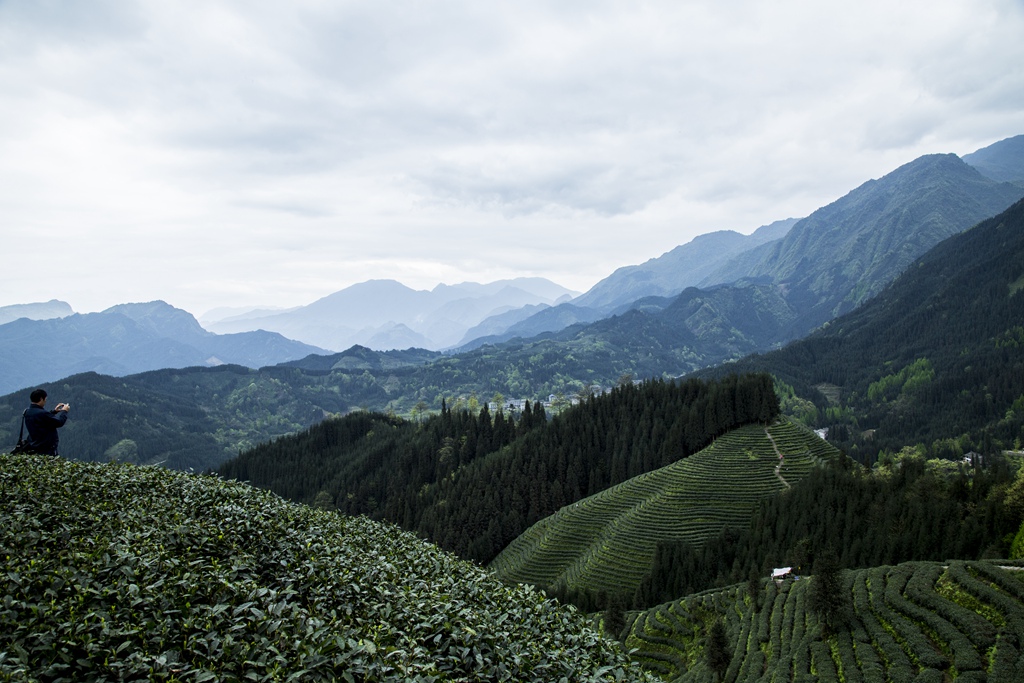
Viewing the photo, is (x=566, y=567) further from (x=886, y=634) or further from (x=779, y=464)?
(x=886, y=634)

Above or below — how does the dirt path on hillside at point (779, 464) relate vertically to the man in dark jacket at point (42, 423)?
below

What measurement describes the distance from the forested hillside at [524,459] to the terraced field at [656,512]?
8.85 m

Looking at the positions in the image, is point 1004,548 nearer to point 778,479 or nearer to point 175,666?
point 778,479

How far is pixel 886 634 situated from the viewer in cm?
4412

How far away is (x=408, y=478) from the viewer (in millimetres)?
175000

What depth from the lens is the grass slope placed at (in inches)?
420

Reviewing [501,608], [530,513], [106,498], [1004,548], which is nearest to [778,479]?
[1004,548]

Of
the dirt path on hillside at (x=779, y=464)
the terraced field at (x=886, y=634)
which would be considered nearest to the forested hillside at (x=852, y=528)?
the dirt path on hillside at (x=779, y=464)

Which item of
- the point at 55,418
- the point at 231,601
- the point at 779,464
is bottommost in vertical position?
the point at 779,464

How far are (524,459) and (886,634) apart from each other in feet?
350

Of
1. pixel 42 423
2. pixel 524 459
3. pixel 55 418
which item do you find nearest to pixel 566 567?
pixel 524 459

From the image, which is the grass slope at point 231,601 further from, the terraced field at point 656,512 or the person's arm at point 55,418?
the terraced field at point 656,512

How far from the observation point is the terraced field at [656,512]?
3561 inches

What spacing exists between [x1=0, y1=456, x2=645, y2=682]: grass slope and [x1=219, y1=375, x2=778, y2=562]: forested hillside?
94450mm
